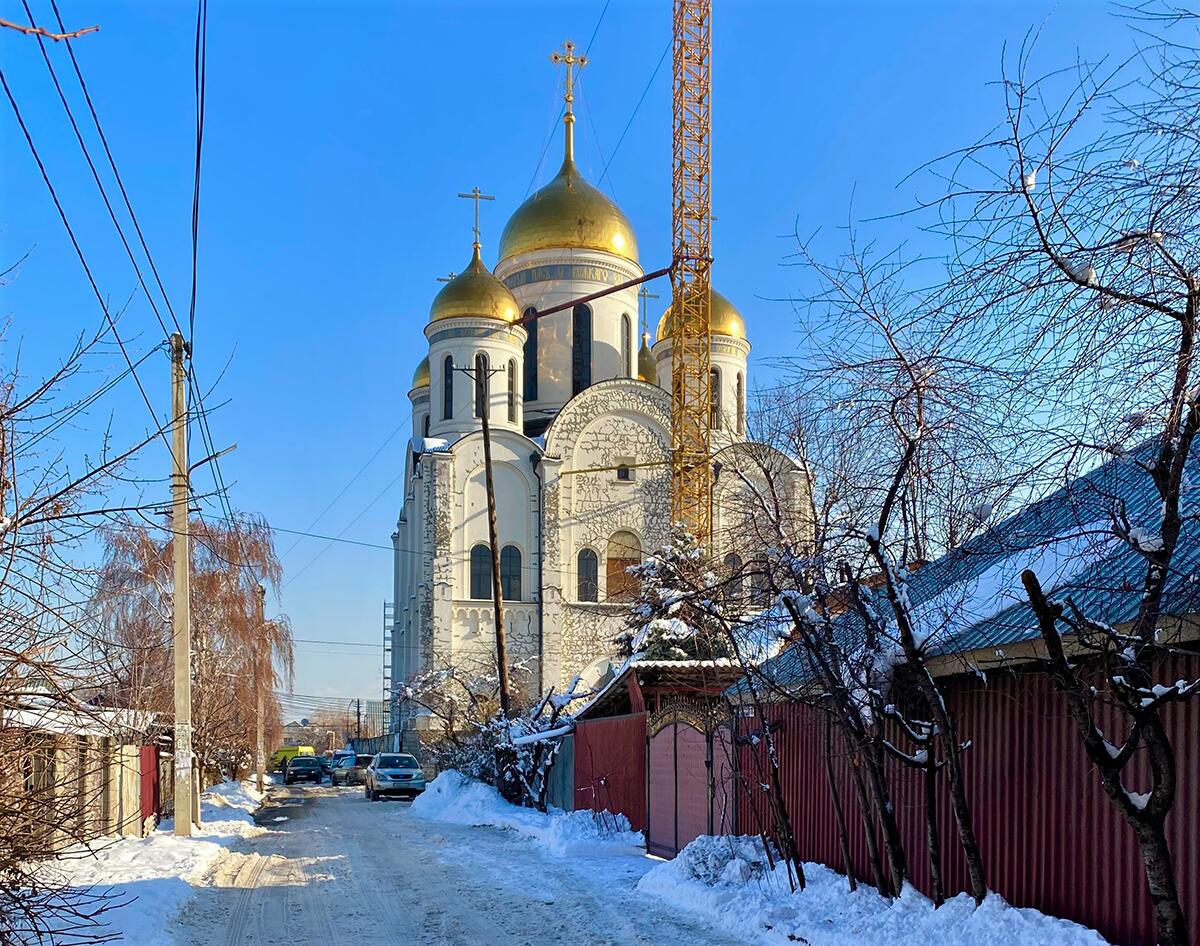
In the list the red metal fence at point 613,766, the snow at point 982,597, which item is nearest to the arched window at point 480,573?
the red metal fence at point 613,766

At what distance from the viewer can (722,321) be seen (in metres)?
57.5

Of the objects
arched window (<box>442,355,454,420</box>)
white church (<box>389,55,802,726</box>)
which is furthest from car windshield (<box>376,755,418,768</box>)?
arched window (<box>442,355,454,420</box>)

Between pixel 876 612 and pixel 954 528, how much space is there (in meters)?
1.06

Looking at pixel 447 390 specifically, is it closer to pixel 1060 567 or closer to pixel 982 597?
pixel 982 597

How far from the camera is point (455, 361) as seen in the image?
52.1 metres

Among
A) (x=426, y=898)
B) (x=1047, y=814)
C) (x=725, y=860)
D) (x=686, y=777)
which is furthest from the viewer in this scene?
(x=686, y=777)

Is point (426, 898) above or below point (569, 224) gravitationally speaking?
below

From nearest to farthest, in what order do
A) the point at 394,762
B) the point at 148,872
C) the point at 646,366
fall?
1. the point at 148,872
2. the point at 394,762
3. the point at 646,366

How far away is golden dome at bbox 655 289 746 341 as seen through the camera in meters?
57.1

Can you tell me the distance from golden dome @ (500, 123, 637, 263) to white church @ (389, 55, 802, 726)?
76mm

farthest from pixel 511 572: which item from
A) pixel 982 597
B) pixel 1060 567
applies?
pixel 1060 567

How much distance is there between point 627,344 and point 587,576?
12.1 meters

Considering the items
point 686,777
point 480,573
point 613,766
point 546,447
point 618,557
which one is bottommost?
point 613,766

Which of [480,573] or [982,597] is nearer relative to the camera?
[982,597]
